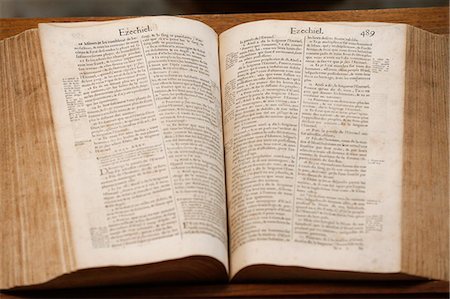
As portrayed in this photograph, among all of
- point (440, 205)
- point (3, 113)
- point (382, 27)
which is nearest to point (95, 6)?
point (3, 113)

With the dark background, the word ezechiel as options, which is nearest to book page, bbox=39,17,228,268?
the word ezechiel

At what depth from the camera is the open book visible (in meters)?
0.88

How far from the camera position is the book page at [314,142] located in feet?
2.93

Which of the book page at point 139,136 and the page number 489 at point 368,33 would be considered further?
the page number 489 at point 368,33

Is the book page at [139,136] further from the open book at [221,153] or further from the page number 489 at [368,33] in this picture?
the page number 489 at [368,33]

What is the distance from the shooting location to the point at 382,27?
1.00 m

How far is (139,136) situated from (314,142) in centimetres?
20

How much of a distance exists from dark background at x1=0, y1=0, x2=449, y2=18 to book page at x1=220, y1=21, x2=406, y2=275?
312 mm

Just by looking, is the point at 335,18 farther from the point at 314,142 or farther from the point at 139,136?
the point at 139,136

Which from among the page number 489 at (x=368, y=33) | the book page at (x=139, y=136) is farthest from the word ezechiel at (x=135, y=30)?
the page number 489 at (x=368, y=33)

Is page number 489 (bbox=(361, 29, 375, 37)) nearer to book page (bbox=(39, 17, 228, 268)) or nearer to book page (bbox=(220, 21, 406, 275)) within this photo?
book page (bbox=(220, 21, 406, 275))

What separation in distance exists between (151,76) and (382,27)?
11.3 inches

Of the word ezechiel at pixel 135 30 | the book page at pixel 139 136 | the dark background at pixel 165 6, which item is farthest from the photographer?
the dark background at pixel 165 6

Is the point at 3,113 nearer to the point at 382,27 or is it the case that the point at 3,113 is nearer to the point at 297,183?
the point at 297,183
